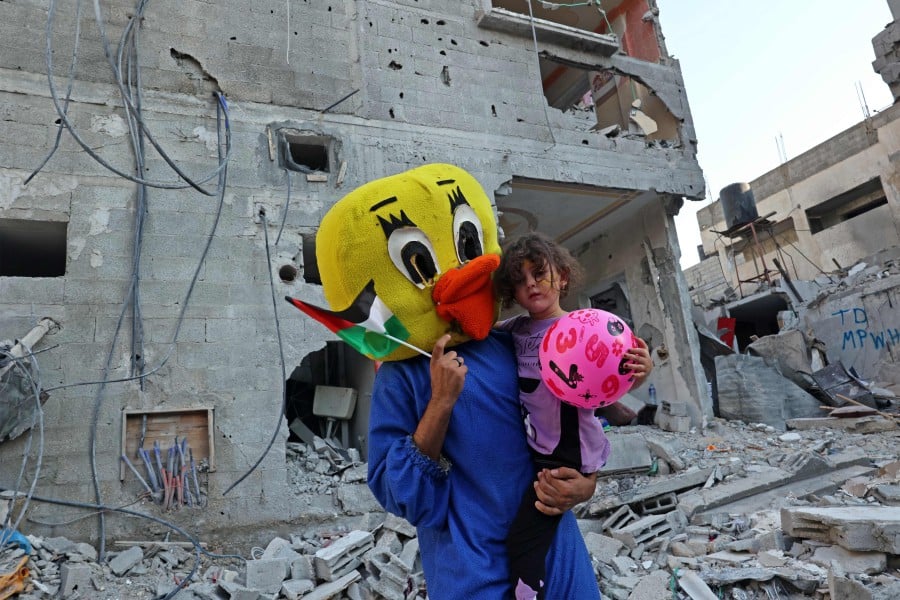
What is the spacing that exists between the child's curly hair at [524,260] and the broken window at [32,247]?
5.06 meters

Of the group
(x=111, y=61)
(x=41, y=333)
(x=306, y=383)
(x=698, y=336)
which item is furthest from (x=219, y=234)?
(x=698, y=336)

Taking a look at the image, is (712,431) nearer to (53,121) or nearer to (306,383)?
(306,383)

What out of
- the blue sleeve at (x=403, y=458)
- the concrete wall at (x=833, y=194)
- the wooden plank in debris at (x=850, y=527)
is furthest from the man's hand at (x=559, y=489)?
the concrete wall at (x=833, y=194)

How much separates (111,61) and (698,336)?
843 cm

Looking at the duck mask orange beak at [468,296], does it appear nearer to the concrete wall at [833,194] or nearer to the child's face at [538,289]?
the child's face at [538,289]

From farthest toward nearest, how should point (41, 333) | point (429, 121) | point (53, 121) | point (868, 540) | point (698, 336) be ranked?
1. point (698, 336)
2. point (429, 121)
3. point (53, 121)
4. point (41, 333)
5. point (868, 540)

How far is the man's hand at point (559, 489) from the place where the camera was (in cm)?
134

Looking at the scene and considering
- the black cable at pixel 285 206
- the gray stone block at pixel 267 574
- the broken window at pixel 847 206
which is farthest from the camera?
the broken window at pixel 847 206

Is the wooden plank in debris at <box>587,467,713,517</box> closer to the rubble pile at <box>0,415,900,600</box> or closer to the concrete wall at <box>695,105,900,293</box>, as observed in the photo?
the rubble pile at <box>0,415,900,600</box>

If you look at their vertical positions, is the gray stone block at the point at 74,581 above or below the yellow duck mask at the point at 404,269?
below

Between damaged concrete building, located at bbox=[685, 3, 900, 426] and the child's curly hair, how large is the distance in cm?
724

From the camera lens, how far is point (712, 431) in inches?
289

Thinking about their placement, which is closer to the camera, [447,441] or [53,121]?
[447,441]

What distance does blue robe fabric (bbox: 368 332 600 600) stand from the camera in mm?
1338
